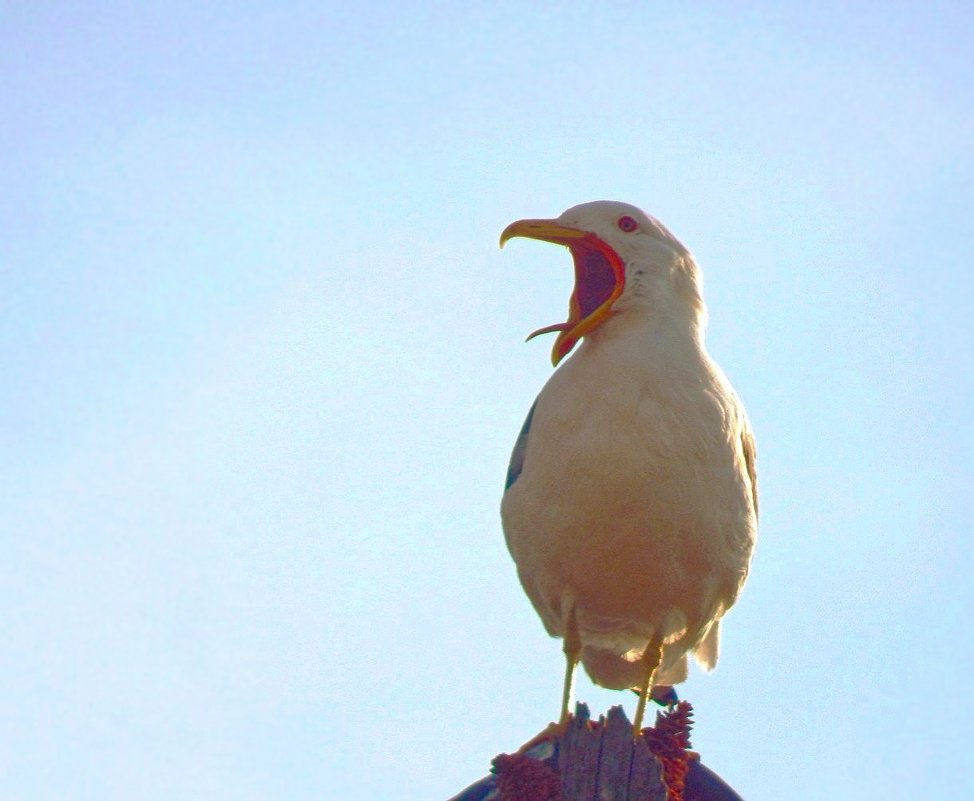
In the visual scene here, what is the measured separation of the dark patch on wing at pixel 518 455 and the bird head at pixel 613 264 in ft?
1.24

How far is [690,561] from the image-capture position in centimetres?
746

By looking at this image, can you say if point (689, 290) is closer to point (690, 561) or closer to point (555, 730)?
point (690, 561)

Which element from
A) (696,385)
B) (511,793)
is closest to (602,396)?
(696,385)

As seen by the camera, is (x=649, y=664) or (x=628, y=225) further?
(x=628, y=225)

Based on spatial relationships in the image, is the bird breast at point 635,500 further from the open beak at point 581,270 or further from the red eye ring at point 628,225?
the red eye ring at point 628,225

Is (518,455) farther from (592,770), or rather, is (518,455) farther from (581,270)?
(592,770)

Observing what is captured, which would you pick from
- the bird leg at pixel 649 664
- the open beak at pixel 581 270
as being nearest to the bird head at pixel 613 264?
the open beak at pixel 581 270

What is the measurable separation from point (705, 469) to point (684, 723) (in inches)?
51.9

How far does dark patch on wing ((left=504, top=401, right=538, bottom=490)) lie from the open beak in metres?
0.38

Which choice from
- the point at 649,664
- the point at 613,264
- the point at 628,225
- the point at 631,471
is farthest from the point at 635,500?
the point at 628,225

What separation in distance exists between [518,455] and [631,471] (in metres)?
1.03

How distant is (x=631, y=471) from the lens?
7.36 meters

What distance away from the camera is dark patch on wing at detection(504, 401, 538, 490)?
816cm

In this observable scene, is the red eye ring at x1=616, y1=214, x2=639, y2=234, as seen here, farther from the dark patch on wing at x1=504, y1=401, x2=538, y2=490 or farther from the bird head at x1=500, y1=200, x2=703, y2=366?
the dark patch on wing at x1=504, y1=401, x2=538, y2=490
